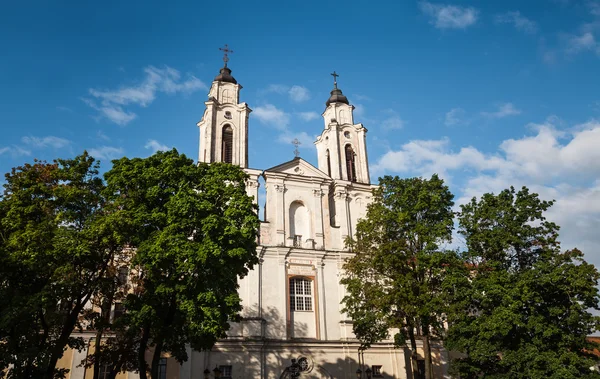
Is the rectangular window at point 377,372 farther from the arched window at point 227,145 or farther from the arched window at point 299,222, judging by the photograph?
the arched window at point 227,145

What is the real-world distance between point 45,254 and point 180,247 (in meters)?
4.56

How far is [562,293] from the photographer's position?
2120 centimetres

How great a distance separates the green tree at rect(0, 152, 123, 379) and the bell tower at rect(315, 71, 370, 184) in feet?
65.0

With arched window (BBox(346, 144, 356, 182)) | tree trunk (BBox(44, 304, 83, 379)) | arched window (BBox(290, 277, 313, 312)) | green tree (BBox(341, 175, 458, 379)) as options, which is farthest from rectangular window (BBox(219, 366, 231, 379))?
arched window (BBox(346, 144, 356, 182))

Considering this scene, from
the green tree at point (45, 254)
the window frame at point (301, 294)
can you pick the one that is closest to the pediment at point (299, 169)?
the window frame at point (301, 294)

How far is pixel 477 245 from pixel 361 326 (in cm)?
710

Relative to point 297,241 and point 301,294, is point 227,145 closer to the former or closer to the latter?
point 297,241

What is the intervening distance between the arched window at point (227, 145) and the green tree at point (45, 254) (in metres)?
14.0

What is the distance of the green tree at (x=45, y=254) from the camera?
52.5 feet

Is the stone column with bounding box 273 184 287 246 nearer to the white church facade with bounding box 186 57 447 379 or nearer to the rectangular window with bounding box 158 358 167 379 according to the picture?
the white church facade with bounding box 186 57 447 379

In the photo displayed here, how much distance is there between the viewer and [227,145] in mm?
33562

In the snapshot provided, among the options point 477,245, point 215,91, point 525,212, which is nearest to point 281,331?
point 477,245

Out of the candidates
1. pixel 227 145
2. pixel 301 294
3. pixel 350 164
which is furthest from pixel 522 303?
pixel 227 145

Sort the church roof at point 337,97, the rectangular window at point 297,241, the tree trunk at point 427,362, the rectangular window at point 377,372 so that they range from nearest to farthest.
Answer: the tree trunk at point 427,362, the rectangular window at point 377,372, the rectangular window at point 297,241, the church roof at point 337,97
